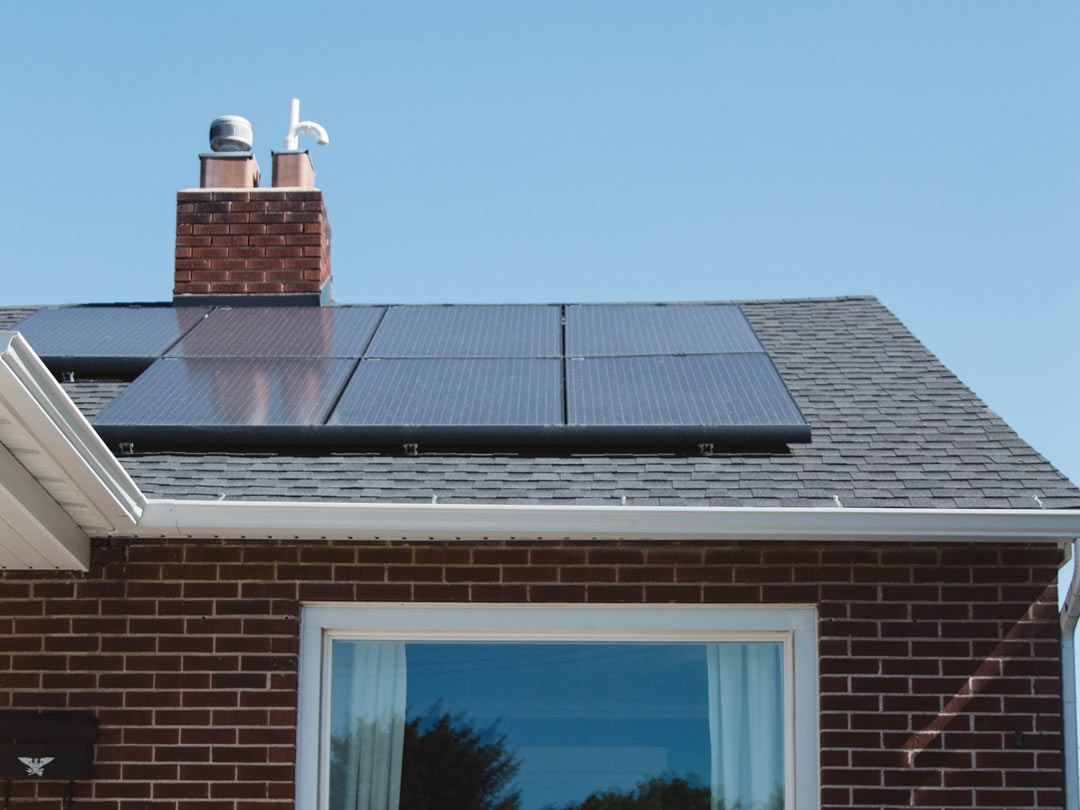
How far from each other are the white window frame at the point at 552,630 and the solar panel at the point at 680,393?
3.18ft

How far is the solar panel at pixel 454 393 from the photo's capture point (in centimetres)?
723

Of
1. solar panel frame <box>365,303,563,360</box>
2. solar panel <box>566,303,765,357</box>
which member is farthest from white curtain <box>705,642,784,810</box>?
solar panel frame <box>365,303,563,360</box>

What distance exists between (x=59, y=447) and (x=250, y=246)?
5.02 metres

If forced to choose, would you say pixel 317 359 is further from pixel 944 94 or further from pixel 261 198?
pixel 944 94

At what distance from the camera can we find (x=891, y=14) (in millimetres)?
10156

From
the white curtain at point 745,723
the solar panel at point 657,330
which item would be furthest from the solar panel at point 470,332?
the white curtain at point 745,723

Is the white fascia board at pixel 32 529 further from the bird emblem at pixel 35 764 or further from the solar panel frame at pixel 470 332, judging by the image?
the solar panel frame at pixel 470 332

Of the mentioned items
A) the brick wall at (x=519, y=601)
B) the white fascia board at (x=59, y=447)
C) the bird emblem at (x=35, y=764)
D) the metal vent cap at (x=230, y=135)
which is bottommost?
the bird emblem at (x=35, y=764)

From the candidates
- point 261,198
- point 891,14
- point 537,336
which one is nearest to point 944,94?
point 891,14

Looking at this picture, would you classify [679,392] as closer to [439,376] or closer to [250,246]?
[439,376]

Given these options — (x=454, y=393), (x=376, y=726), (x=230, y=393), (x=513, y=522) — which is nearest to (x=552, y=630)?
(x=513, y=522)

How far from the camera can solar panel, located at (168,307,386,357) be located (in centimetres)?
845

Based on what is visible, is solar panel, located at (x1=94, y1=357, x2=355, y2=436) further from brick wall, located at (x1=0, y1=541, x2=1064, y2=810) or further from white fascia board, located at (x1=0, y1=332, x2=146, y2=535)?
white fascia board, located at (x1=0, y1=332, x2=146, y2=535)

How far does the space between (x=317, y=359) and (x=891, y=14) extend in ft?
16.4
